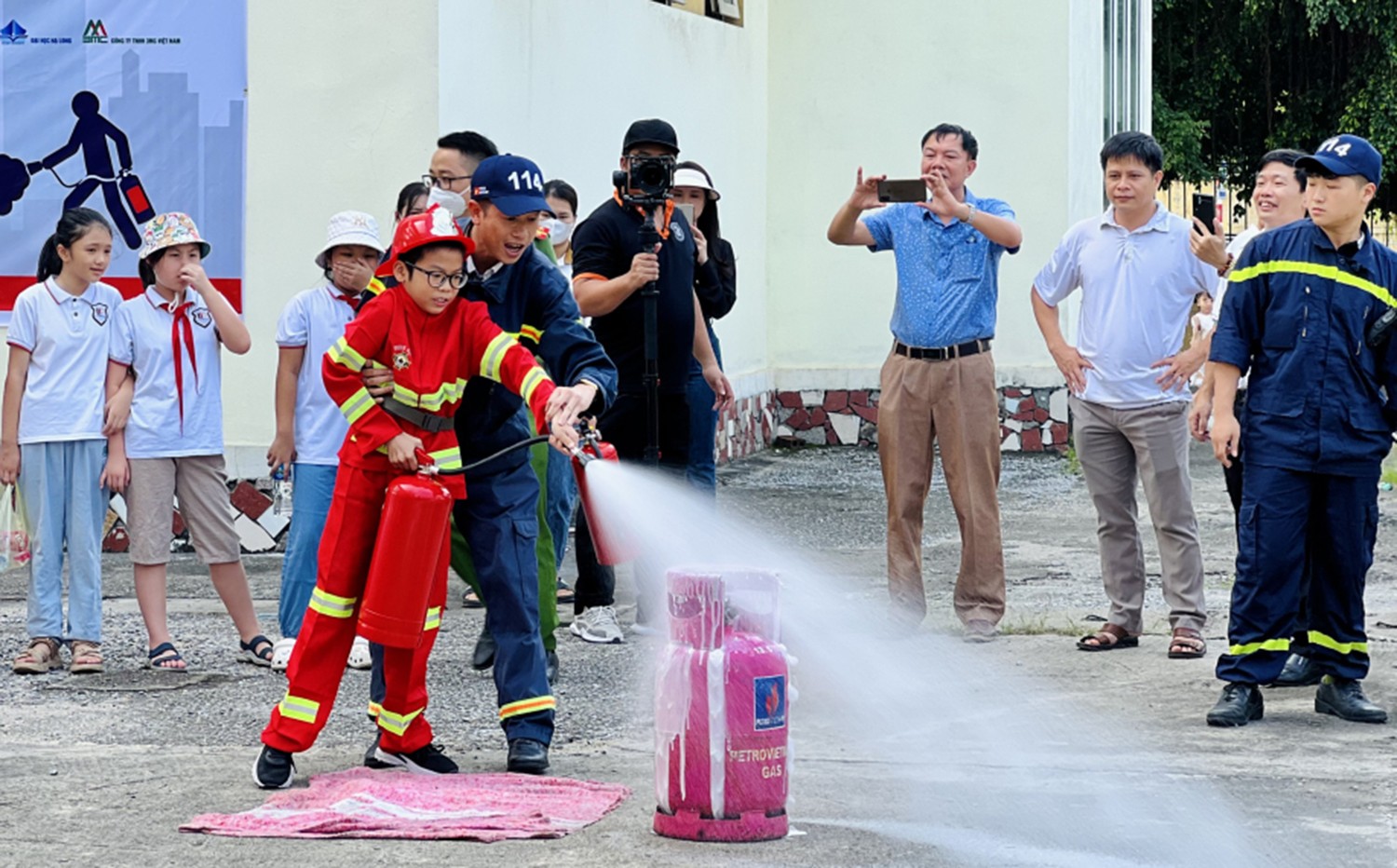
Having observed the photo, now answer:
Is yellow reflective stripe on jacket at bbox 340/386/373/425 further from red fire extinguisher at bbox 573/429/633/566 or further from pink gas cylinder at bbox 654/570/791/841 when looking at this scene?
pink gas cylinder at bbox 654/570/791/841

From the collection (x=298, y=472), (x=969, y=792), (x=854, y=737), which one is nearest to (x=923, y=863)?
(x=969, y=792)

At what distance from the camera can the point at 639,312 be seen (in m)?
8.16

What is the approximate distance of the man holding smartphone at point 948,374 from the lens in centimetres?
823

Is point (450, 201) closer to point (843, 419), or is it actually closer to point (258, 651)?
point (258, 651)

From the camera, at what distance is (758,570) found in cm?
525

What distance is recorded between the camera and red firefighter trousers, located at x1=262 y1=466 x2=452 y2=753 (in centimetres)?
571

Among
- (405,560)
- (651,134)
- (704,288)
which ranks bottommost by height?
(405,560)

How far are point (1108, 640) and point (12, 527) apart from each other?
430cm

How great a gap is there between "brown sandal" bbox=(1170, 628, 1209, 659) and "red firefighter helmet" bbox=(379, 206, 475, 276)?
3.41 meters

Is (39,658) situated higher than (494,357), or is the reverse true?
(494,357)

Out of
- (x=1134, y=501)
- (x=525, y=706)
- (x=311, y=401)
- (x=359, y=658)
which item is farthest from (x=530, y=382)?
(x=1134, y=501)

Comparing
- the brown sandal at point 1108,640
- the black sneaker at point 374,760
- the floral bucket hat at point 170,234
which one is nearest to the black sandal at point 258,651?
the floral bucket hat at point 170,234

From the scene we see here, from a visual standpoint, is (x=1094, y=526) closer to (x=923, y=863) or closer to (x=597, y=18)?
(x=597, y=18)

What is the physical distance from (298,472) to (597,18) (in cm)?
574
